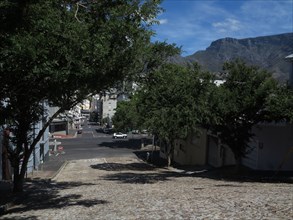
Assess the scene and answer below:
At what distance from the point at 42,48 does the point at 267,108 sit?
52.1ft

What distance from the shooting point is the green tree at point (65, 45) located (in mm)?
8141

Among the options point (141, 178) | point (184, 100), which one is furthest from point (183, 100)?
point (141, 178)

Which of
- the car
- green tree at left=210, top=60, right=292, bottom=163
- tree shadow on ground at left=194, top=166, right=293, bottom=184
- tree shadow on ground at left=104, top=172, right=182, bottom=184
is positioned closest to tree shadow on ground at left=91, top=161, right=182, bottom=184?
tree shadow on ground at left=104, top=172, right=182, bottom=184

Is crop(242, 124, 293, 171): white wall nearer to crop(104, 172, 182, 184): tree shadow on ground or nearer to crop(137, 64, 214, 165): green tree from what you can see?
crop(137, 64, 214, 165): green tree

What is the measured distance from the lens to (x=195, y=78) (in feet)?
85.0

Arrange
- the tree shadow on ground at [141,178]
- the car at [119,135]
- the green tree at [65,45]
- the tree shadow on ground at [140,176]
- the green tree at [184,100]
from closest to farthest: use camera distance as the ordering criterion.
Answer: the green tree at [65,45] → the tree shadow on ground at [141,178] → the tree shadow on ground at [140,176] → the green tree at [184,100] → the car at [119,135]

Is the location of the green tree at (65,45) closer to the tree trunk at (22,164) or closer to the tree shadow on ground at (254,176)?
the tree trunk at (22,164)

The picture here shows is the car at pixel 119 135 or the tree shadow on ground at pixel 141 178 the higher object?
the car at pixel 119 135

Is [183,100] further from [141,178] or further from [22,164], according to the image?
[22,164]

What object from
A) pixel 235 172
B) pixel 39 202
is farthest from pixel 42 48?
pixel 235 172

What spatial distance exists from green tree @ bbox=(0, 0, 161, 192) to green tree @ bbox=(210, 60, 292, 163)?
1016 cm

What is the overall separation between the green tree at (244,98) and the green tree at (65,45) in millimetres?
10160

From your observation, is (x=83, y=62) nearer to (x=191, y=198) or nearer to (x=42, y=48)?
(x=42, y=48)

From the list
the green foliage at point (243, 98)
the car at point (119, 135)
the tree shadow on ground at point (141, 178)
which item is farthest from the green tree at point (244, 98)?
the car at point (119, 135)
